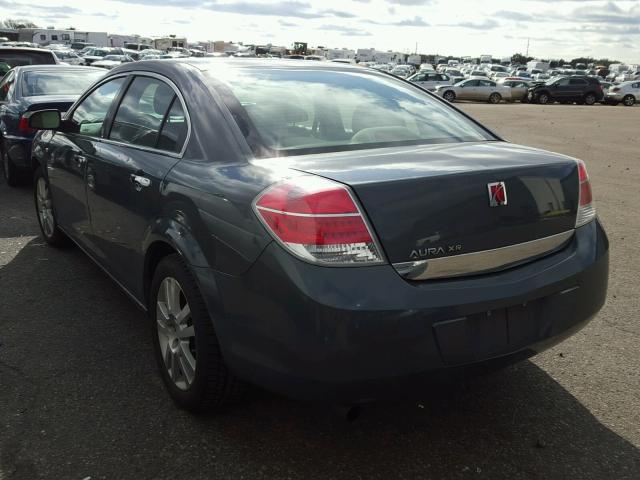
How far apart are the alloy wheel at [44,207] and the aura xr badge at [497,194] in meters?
4.09

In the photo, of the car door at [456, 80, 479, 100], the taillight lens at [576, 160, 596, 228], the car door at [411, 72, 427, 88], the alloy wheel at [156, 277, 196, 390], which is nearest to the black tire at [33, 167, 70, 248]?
the alloy wheel at [156, 277, 196, 390]

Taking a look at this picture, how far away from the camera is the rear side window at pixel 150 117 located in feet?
10.2

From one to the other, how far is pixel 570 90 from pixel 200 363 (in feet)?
124

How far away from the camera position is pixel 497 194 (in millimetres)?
2408

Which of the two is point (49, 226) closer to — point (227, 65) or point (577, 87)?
point (227, 65)

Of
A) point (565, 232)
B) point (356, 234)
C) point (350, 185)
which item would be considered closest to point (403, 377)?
point (356, 234)

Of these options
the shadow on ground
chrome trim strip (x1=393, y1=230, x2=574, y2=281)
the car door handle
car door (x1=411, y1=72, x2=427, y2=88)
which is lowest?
the shadow on ground

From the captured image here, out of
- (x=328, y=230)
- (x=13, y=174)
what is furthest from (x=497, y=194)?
(x=13, y=174)

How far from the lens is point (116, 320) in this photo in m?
4.05

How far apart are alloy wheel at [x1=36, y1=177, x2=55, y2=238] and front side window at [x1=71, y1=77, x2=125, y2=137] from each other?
0.95 metres

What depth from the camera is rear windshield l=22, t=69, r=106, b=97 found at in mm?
8375

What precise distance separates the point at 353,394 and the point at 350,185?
0.75 meters

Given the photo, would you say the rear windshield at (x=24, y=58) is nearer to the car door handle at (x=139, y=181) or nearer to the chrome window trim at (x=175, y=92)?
the chrome window trim at (x=175, y=92)

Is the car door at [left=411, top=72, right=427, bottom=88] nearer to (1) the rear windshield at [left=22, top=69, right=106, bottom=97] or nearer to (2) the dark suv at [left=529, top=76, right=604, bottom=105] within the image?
(2) the dark suv at [left=529, top=76, right=604, bottom=105]
